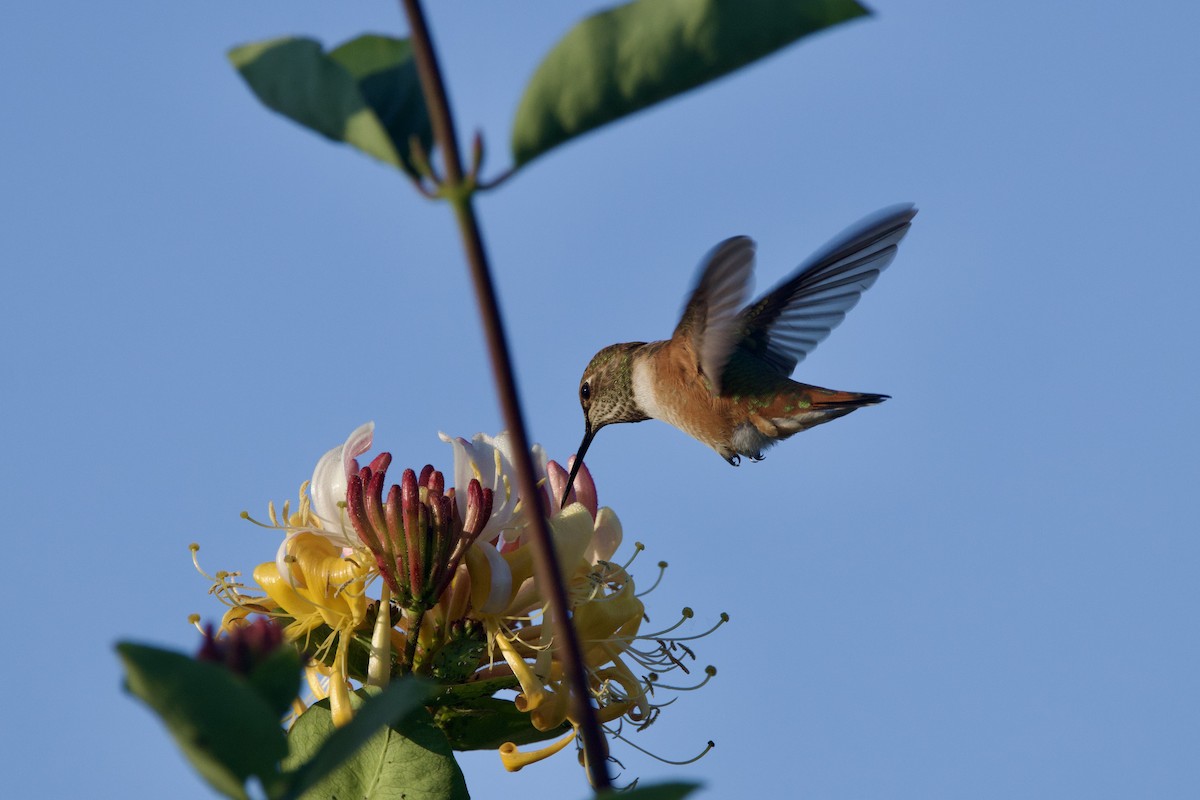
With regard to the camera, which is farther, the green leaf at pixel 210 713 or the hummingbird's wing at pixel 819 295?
the hummingbird's wing at pixel 819 295

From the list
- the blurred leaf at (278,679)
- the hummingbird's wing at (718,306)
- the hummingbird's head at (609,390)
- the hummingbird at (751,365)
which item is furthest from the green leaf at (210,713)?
the hummingbird's head at (609,390)

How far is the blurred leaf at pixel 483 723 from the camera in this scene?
2109 millimetres

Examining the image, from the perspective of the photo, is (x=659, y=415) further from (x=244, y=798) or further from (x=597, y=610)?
(x=244, y=798)

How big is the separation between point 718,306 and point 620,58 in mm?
1936

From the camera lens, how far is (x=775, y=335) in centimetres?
354

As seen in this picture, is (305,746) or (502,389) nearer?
(502,389)

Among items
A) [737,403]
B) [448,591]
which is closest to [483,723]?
[448,591]

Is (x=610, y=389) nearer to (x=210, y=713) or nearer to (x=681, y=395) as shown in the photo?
(x=681, y=395)

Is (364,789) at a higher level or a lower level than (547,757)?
higher

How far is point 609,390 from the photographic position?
12.4ft

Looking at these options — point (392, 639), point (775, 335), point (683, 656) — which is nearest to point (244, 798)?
point (392, 639)

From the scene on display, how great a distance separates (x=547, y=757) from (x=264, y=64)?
145cm

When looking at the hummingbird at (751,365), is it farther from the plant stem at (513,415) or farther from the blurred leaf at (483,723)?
the plant stem at (513,415)

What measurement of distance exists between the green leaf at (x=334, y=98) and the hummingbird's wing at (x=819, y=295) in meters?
2.10
